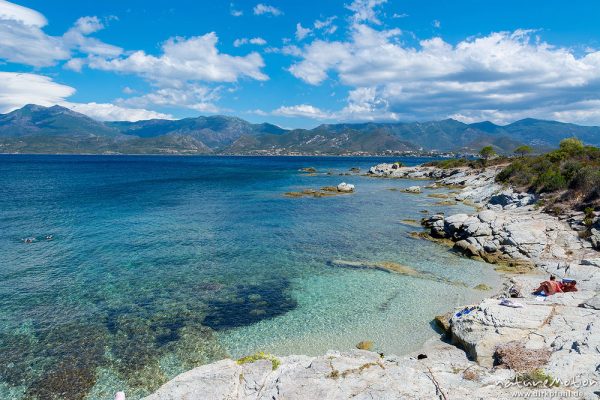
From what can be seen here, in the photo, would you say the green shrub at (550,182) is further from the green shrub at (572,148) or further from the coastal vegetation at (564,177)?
the green shrub at (572,148)

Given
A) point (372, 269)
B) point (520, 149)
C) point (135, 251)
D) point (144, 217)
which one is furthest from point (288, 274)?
point (520, 149)

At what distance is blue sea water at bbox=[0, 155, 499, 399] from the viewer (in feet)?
62.7

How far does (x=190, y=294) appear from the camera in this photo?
2725 cm

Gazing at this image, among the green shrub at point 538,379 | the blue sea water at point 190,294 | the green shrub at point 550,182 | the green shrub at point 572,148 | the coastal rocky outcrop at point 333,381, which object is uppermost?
the green shrub at point 572,148

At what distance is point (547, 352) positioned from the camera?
50.9ft

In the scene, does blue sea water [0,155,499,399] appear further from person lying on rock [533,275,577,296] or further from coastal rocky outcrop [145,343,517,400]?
coastal rocky outcrop [145,343,517,400]

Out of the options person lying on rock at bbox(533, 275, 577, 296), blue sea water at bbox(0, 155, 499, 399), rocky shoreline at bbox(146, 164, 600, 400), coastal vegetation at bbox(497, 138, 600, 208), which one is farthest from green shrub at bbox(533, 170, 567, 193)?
person lying on rock at bbox(533, 275, 577, 296)

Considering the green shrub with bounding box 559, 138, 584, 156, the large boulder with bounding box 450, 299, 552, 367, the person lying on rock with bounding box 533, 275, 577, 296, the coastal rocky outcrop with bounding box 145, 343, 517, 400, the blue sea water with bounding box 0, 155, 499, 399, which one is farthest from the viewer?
the green shrub with bounding box 559, 138, 584, 156

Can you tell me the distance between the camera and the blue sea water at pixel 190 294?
62.7ft

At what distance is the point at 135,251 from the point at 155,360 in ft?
69.4

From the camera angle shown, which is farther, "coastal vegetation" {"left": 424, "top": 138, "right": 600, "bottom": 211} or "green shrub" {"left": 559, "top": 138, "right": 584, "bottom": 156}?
"green shrub" {"left": 559, "top": 138, "right": 584, "bottom": 156}

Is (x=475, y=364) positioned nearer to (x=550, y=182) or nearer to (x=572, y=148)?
(x=550, y=182)

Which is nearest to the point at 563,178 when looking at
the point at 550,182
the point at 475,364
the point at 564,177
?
the point at 564,177

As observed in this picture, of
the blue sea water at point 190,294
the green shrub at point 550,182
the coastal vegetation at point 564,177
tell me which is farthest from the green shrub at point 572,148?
the blue sea water at point 190,294
